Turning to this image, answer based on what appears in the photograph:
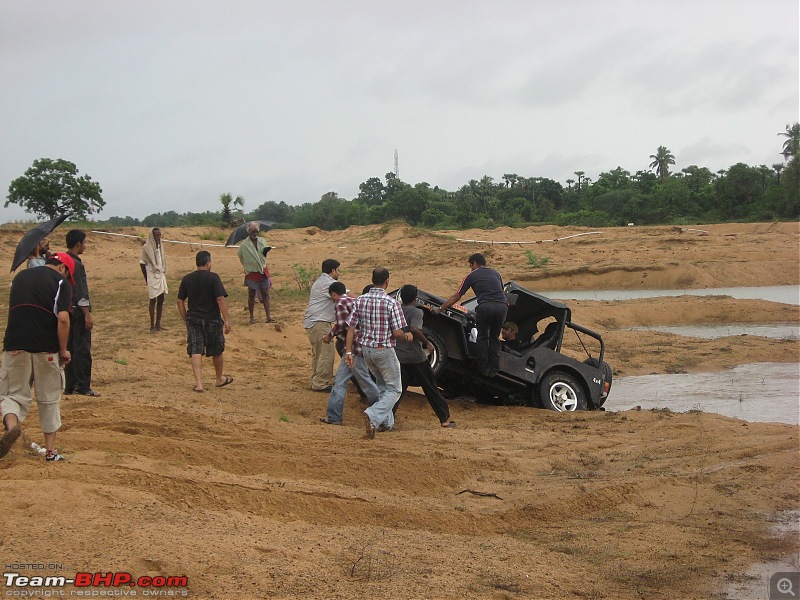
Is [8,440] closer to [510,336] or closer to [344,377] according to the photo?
[344,377]

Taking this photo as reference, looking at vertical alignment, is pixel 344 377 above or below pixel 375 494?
above

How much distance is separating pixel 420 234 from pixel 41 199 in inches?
719

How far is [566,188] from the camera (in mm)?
63500

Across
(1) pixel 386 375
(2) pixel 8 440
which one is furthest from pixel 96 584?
(1) pixel 386 375

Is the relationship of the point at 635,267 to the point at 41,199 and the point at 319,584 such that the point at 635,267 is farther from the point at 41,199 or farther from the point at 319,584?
the point at 41,199

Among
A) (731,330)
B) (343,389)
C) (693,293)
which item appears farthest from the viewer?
(693,293)

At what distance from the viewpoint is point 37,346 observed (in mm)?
6734

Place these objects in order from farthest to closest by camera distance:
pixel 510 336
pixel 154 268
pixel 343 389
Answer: pixel 154 268 → pixel 510 336 → pixel 343 389

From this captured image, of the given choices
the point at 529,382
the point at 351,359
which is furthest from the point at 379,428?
the point at 529,382

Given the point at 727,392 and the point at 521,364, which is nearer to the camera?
the point at 521,364

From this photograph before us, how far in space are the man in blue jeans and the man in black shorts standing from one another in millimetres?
2661

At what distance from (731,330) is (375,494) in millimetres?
14906

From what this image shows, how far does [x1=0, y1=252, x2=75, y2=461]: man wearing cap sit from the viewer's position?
22.0 ft

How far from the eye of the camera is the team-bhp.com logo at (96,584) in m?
4.27
